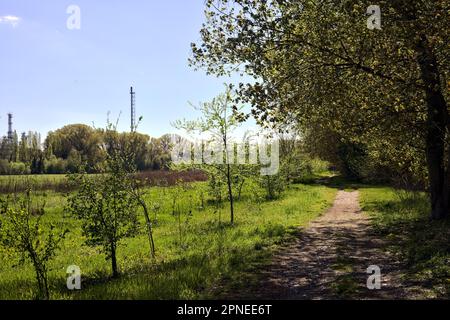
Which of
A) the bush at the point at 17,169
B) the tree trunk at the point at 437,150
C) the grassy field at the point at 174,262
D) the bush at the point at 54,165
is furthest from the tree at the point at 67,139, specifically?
the tree trunk at the point at 437,150

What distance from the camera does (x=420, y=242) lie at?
13047 mm

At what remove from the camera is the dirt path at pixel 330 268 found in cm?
900

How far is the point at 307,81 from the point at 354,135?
A: 6.00 m

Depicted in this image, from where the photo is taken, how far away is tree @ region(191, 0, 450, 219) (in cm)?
1148

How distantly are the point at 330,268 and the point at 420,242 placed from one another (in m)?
3.76

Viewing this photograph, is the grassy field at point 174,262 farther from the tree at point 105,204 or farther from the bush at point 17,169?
the bush at point 17,169

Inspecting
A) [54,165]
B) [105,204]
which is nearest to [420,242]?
[105,204]

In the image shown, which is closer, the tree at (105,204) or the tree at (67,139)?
the tree at (105,204)

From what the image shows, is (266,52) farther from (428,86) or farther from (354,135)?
(354,135)

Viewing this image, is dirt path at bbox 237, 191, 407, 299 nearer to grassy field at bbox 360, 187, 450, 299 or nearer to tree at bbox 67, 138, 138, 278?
grassy field at bbox 360, 187, 450, 299

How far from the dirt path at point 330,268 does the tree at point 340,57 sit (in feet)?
14.7

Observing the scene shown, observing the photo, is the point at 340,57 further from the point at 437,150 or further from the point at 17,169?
the point at 17,169

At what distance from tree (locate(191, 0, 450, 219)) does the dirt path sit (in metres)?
4.47

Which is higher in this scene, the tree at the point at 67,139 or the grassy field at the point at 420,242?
the tree at the point at 67,139
